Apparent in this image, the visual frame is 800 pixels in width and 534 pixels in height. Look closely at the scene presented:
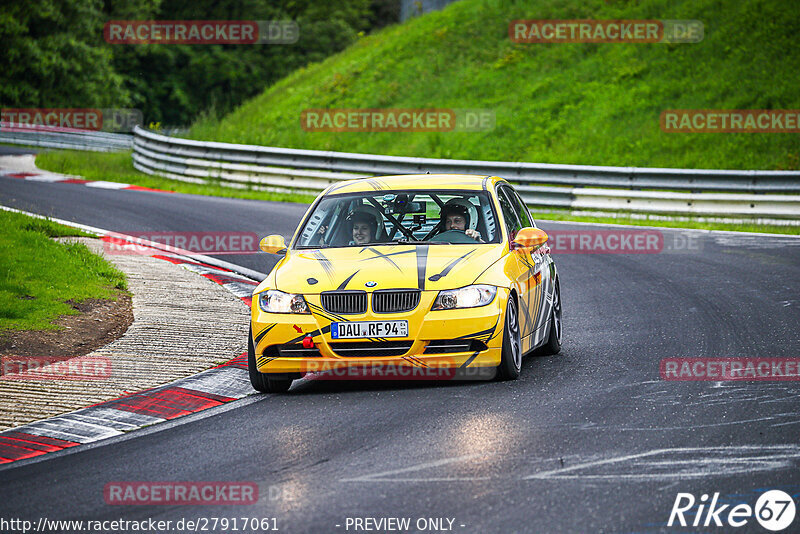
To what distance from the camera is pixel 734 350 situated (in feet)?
31.4

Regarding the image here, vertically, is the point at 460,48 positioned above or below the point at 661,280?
above

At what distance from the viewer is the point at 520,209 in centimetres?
1055

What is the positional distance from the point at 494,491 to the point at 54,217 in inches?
607

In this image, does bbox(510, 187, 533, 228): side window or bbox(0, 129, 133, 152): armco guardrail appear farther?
bbox(0, 129, 133, 152): armco guardrail

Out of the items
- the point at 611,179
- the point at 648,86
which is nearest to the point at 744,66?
the point at 648,86

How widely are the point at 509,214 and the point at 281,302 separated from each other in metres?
2.44

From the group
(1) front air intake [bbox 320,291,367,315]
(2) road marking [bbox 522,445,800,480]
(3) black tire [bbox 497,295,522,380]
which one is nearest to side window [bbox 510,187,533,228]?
(3) black tire [bbox 497,295,522,380]

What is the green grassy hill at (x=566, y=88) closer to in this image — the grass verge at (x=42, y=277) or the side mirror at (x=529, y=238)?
the grass verge at (x=42, y=277)

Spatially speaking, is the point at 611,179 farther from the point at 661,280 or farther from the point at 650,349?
the point at 650,349

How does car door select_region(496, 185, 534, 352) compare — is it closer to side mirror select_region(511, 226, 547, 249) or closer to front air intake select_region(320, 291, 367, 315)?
side mirror select_region(511, 226, 547, 249)

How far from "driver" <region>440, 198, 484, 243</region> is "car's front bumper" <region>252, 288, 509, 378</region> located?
119 cm

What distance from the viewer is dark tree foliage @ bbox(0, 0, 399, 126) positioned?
48625 millimetres

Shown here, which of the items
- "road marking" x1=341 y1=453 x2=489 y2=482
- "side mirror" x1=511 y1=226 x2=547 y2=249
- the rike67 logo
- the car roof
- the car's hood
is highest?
the car roof

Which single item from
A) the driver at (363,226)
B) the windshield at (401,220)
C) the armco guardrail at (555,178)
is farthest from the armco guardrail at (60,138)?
the driver at (363,226)
